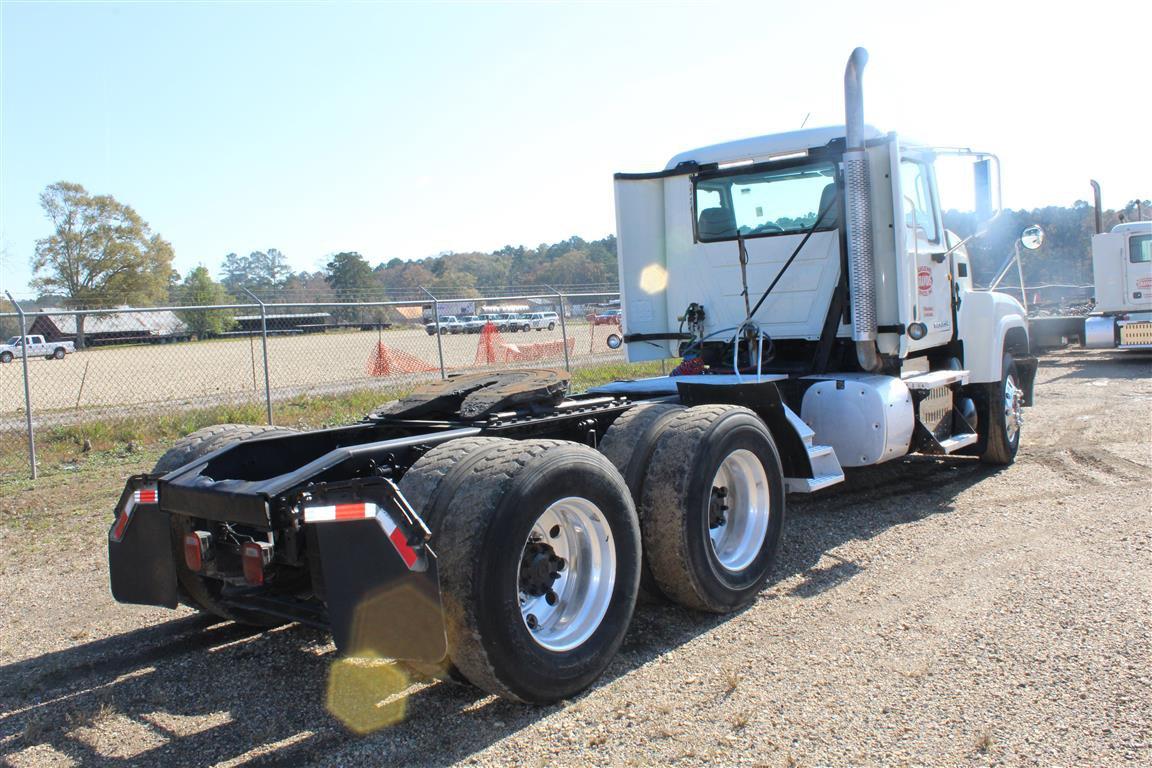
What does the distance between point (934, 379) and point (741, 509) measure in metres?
2.92

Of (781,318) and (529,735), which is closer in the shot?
(529,735)

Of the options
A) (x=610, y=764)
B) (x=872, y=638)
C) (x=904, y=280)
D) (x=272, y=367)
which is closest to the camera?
(x=610, y=764)

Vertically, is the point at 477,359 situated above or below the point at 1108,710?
above

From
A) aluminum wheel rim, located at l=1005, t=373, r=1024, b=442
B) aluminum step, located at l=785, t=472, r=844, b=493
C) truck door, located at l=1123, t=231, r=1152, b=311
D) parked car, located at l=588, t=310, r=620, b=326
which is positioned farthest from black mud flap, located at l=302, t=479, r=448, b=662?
truck door, located at l=1123, t=231, r=1152, b=311

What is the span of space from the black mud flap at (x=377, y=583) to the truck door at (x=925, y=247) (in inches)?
190

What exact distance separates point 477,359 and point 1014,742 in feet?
48.9

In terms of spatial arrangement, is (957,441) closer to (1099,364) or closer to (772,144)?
(772,144)

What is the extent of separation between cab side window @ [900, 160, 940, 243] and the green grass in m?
4.89

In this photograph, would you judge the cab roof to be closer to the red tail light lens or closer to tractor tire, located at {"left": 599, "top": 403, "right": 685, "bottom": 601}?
tractor tire, located at {"left": 599, "top": 403, "right": 685, "bottom": 601}

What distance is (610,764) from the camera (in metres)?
3.36

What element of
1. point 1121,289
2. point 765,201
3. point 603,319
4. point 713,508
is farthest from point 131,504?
point 1121,289

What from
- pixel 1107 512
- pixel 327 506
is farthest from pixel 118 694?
pixel 1107 512

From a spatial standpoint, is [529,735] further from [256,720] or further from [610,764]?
[256,720]

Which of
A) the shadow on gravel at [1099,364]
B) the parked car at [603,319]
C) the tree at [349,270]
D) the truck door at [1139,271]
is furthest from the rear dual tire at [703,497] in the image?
the tree at [349,270]
